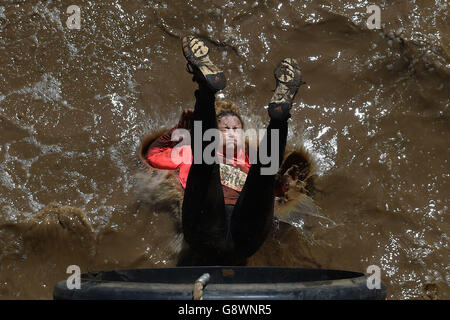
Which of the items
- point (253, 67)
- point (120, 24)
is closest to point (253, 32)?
point (253, 67)

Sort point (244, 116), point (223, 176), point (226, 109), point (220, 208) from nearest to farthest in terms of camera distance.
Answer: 1. point (220, 208)
2. point (223, 176)
3. point (226, 109)
4. point (244, 116)

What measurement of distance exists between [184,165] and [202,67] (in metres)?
1.00

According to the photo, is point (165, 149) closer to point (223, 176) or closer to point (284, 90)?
point (223, 176)

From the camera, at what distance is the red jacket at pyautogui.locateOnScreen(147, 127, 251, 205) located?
3525 millimetres

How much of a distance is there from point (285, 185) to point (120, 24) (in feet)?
5.83

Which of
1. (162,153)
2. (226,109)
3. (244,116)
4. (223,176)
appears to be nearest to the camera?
(223,176)

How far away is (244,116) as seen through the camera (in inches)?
168

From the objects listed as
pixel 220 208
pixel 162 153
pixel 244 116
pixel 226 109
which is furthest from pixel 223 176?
pixel 244 116

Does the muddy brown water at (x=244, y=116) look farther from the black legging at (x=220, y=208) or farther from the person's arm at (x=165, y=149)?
the black legging at (x=220, y=208)

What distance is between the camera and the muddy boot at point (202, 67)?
274 cm

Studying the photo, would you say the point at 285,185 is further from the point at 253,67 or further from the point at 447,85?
the point at 447,85

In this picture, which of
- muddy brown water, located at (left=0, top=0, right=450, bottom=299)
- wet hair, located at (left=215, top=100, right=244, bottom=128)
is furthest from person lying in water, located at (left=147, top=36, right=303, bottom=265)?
muddy brown water, located at (left=0, top=0, right=450, bottom=299)

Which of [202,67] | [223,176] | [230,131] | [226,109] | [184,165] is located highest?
[226,109]

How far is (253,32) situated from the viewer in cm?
438
